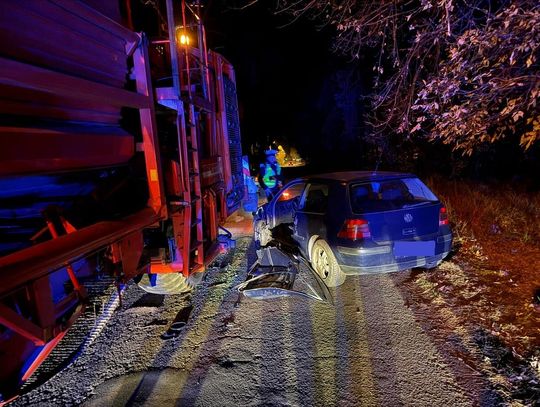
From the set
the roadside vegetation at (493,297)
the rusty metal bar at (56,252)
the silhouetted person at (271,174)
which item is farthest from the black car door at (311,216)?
the silhouetted person at (271,174)

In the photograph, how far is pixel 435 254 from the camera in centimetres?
433

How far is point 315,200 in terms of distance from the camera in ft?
16.6

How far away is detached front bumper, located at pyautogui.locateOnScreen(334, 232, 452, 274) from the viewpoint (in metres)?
4.03

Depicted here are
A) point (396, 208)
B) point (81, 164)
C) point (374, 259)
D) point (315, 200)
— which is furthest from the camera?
point (315, 200)

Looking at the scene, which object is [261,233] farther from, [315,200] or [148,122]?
[148,122]

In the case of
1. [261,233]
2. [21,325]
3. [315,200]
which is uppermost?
[315,200]

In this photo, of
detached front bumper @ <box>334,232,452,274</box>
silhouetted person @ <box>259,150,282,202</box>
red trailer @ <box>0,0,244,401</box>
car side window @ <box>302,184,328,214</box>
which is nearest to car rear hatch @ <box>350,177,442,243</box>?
detached front bumper @ <box>334,232,452,274</box>

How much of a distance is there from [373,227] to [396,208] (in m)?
0.43

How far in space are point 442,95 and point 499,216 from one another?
14.9 feet

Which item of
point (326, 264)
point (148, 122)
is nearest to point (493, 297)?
point (326, 264)

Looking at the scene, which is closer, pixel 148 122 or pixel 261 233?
pixel 148 122

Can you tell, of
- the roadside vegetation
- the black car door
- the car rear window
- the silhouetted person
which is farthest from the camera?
the silhouetted person

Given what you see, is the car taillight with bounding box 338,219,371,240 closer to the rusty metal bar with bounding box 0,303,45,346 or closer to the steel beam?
the steel beam

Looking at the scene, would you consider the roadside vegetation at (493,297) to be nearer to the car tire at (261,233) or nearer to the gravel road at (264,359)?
the gravel road at (264,359)
